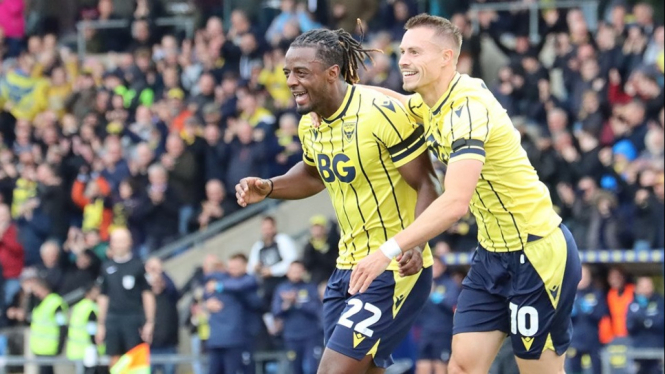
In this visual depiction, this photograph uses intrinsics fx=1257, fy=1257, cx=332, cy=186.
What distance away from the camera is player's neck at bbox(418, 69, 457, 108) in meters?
6.45

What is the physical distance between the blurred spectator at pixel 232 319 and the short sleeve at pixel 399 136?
5.95 m

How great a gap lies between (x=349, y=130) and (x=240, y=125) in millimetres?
8014

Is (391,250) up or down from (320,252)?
up

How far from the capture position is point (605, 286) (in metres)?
12.5

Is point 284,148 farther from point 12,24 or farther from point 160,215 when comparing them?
point 12,24

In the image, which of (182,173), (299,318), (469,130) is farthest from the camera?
(182,173)

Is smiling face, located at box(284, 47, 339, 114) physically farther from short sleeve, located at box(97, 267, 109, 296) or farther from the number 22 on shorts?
short sleeve, located at box(97, 267, 109, 296)

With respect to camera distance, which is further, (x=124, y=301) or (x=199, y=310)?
(x=199, y=310)

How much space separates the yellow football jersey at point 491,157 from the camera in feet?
20.3

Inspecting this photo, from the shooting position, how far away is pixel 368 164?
677cm

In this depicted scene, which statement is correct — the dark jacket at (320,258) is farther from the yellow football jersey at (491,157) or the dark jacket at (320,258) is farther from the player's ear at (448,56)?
the player's ear at (448,56)

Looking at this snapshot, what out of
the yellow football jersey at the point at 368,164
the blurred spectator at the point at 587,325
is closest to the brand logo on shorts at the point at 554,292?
the yellow football jersey at the point at 368,164

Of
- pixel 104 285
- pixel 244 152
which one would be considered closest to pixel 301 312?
pixel 104 285

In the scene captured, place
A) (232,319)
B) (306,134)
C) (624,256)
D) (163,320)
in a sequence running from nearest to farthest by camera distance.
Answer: (306,134) → (624,256) → (232,319) → (163,320)
